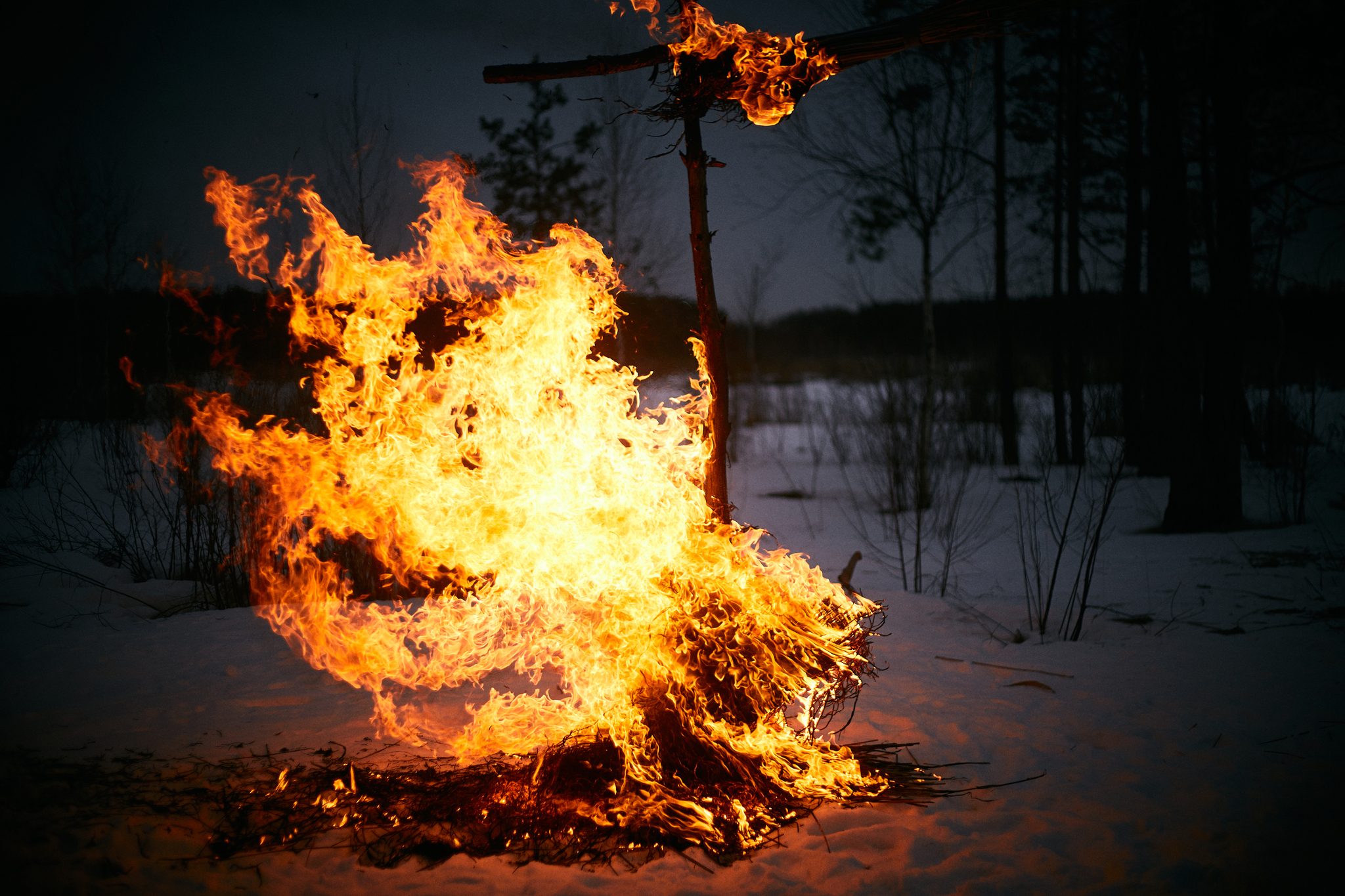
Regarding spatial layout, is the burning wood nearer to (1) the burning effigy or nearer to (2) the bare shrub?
(1) the burning effigy

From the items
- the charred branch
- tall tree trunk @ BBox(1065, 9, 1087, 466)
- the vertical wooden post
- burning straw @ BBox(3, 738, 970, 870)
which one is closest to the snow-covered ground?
burning straw @ BBox(3, 738, 970, 870)

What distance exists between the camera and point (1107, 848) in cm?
339

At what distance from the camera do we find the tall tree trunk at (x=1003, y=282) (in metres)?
15.8

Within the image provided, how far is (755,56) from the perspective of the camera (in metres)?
3.69

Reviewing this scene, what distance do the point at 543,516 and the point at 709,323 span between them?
1.37 m

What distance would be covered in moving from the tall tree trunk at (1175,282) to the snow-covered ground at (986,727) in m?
1.50

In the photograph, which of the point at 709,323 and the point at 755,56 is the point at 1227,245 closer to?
the point at 755,56

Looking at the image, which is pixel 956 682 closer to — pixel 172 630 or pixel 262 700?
pixel 262 700

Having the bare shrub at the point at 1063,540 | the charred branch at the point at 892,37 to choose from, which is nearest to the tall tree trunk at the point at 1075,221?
the bare shrub at the point at 1063,540

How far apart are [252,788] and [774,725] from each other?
9.07 feet

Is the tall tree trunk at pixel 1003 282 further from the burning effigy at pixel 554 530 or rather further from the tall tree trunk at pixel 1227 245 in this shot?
the burning effigy at pixel 554 530

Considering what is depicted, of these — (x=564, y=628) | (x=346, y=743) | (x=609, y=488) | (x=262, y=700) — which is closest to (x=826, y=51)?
(x=609, y=488)

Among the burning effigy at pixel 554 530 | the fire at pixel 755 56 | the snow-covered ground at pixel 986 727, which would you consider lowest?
the snow-covered ground at pixel 986 727

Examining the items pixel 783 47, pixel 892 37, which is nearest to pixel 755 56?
pixel 783 47
